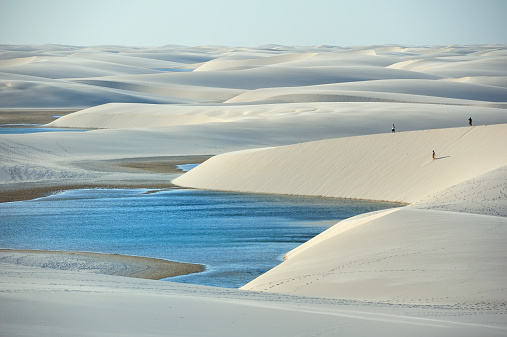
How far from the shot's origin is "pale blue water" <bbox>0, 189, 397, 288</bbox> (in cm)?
1803

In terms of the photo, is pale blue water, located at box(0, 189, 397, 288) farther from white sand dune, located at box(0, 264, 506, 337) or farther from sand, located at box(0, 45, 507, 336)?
white sand dune, located at box(0, 264, 506, 337)

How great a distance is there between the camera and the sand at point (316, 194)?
7840 mm

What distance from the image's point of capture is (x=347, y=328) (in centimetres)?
756

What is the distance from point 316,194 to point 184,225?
8.52 metres

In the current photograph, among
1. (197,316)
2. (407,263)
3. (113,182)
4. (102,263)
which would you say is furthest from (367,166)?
(197,316)

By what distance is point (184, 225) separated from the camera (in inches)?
891

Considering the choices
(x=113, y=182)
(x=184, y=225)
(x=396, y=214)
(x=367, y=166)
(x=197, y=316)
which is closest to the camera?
(x=197, y=316)

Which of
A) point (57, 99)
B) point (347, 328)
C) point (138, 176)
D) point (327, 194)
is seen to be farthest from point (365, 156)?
point (57, 99)

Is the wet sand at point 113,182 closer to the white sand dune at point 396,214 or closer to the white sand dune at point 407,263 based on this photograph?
the white sand dune at point 396,214

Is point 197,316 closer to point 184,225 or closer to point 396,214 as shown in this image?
Answer: point 396,214

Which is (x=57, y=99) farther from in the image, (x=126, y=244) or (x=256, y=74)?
(x=126, y=244)

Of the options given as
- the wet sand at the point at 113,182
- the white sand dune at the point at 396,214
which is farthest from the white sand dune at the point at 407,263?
the wet sand at the point at 113,182

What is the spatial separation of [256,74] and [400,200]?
8846 centimetres

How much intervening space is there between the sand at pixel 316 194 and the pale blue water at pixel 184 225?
4.36 ft
